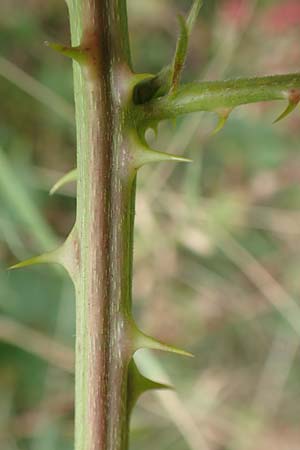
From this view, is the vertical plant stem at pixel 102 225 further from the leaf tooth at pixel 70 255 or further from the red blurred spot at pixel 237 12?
the red blurred spot at pixel 237 12

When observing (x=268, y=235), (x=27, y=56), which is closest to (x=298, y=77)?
(x=27, y=56)

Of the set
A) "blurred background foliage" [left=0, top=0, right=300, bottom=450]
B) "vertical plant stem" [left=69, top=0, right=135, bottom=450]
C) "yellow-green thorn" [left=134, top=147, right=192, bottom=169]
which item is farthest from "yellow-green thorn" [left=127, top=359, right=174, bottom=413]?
"blurred background foliage" [left=0, top=0, right=300, bottom=450]

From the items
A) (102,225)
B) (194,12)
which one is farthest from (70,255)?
(194,12)

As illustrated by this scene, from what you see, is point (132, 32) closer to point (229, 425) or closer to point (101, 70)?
point (229, 425)

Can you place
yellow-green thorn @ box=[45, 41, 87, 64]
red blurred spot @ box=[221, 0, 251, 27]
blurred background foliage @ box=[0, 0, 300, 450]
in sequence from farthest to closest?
red blurred spot @ box=[221, 0, 251, 27] → blurred background foliage @ box=[0, 0, 300, 450] → yellow-green thorn @ box=[45, 41, 87, 64]

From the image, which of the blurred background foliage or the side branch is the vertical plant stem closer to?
the side branch

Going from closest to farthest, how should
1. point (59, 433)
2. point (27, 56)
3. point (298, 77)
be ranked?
point (298, 77), point (59, 433), point (27, 56)
